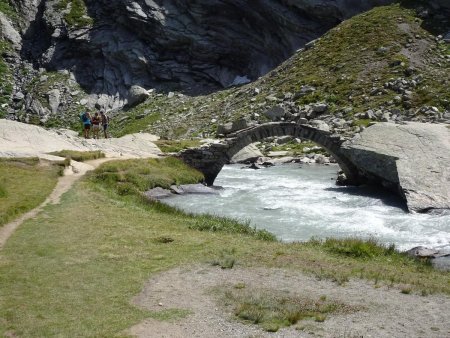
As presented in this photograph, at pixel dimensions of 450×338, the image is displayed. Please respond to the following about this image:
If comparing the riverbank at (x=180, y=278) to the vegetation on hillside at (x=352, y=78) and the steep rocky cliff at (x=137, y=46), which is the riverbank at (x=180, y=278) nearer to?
the vegetation on hillside at (x=352, y=78)

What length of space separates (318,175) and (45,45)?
83.7 meters

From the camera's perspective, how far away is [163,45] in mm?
104562

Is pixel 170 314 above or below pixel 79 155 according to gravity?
below

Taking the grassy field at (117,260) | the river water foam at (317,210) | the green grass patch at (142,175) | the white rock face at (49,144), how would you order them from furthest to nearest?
the white rock face at (49,144)
the green grass patch at (142,175)
the river water foam at (317,210)
the grassy field at (117,260)

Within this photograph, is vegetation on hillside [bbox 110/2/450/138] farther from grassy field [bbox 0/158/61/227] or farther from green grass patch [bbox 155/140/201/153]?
grassy field [bbox 0/158/61/227]

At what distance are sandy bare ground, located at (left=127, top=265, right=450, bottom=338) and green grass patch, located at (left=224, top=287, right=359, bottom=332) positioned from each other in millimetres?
215

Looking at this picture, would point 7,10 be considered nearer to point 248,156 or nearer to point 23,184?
point 248,156

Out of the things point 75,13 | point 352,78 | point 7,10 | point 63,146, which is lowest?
point 63,146

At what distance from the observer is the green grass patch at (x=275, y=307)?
470 inches

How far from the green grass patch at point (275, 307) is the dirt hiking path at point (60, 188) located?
9.07 meters

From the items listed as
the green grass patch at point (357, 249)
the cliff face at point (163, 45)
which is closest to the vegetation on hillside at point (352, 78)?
the cliff face at point (163, 45)

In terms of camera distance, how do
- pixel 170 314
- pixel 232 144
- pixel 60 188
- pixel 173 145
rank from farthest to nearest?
pixel 173 145
pixel 232 144
pixel 60 188
pixel 170 314

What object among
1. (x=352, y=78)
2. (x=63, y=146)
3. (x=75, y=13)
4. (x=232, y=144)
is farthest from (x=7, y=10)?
(x=232, y=144)

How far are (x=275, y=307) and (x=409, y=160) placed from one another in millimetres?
23407
